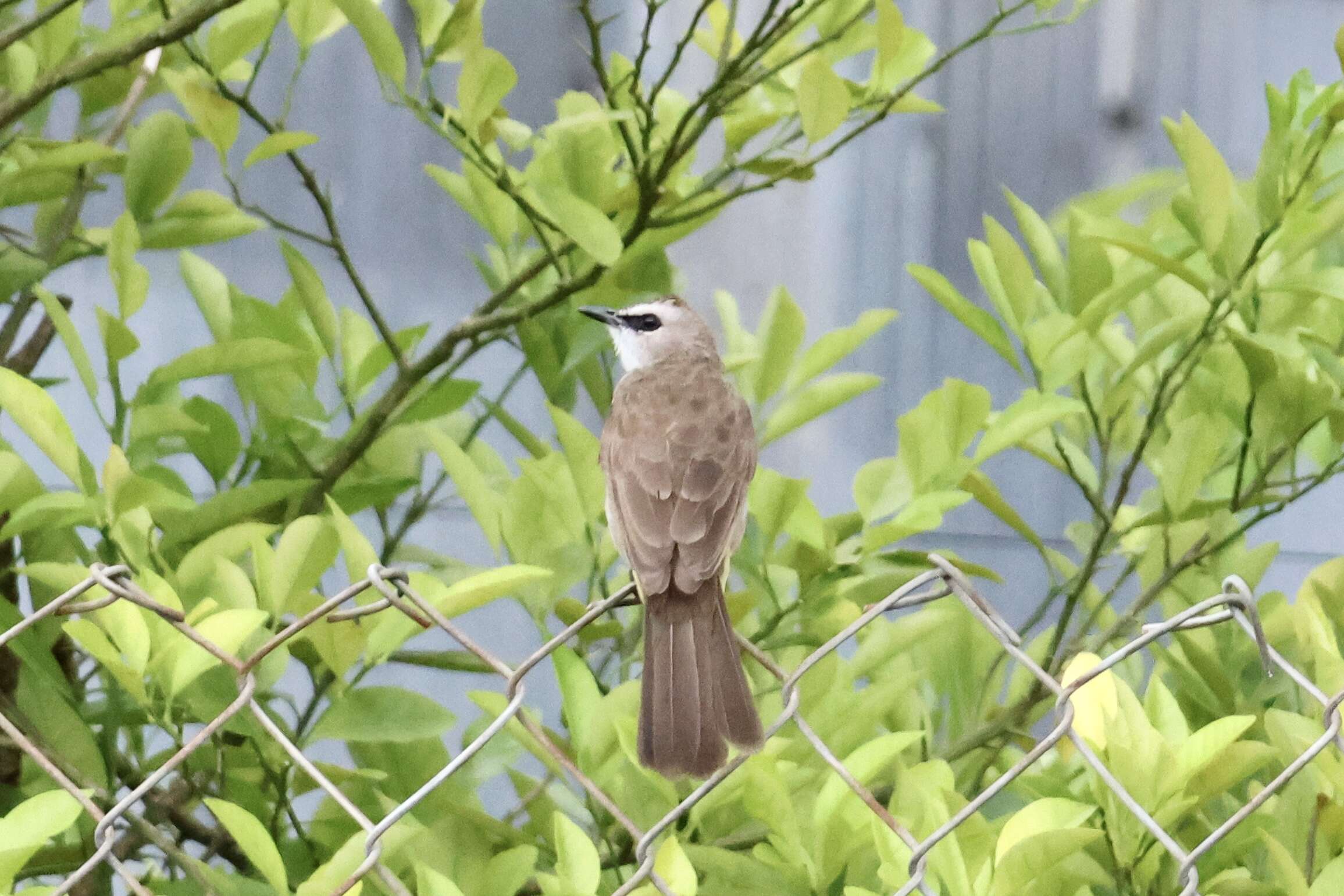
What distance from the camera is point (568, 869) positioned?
0.73m

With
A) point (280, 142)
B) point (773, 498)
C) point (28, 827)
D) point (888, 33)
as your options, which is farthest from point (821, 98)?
point (28, 827)

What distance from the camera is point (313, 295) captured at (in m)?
1.15

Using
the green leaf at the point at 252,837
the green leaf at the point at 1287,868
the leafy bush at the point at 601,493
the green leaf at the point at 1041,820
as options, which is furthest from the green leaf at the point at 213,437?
the green leaf at the point at 1287,868

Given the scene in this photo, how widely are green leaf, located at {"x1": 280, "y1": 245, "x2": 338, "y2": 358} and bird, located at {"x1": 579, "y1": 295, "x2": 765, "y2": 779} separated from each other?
0.23 metres

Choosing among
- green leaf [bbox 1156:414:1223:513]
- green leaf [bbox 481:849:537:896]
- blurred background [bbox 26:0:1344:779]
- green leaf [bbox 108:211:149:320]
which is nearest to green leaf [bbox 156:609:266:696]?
green leaf [bbox 481:849:537:896]

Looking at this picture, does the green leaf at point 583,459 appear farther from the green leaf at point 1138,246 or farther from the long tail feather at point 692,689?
the green leaf at point 1138,246

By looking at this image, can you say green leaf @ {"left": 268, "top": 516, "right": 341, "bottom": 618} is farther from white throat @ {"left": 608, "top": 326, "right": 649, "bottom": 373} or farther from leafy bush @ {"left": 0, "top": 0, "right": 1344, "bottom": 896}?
white throat @ {"left": 608, "top": 326, "right": 649, "bottom": 373}

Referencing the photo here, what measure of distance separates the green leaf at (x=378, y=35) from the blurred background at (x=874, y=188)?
3.67 feet

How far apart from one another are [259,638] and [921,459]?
1.61ft

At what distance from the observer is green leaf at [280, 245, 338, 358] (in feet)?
3.70

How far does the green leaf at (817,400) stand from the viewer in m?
1.15

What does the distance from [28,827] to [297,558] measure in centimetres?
22

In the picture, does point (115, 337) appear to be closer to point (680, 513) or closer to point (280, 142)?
point (280, 142)

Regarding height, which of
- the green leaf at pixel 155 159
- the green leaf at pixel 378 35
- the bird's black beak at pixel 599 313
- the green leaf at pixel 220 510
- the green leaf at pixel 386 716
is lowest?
the green leaf at pixel 386 716
